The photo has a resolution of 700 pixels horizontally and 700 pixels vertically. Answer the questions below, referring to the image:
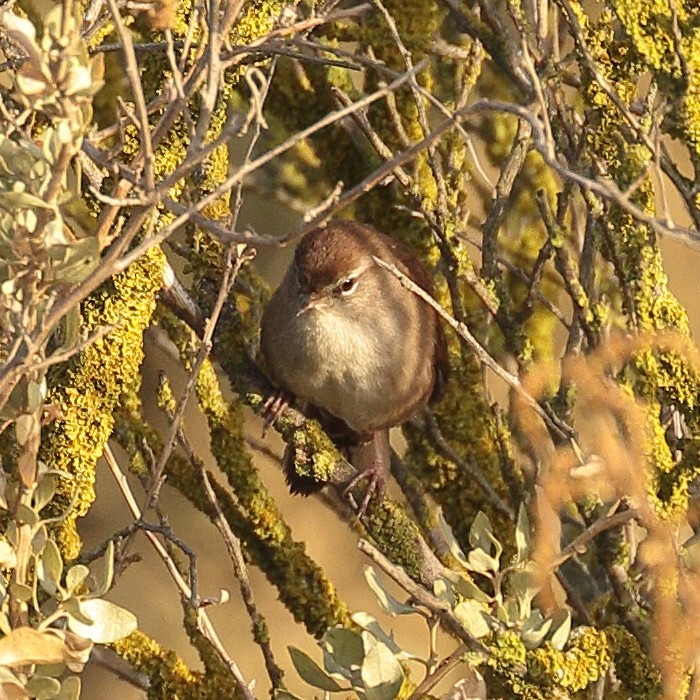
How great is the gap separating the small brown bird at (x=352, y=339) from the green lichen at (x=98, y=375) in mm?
1374

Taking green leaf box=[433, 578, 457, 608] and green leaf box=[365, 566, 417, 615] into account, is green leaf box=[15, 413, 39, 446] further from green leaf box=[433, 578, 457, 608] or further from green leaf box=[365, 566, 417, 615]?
green leaf box=[433, 578, 457, 608]

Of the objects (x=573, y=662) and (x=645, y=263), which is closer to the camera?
(x=573, y=662)

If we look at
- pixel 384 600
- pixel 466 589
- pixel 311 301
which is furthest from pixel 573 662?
pixel 311 301

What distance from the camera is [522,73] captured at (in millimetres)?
3467

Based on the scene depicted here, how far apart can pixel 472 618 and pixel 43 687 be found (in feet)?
2.51

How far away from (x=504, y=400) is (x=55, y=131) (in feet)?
12.9

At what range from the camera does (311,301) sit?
4.21m

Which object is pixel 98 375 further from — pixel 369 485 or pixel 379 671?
pixel 379 671

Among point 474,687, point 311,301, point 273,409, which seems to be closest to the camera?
point 474,687

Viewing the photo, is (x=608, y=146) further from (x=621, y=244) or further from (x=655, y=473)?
(x=655, y=473)

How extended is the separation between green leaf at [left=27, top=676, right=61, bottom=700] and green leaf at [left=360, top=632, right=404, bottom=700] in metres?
0.55

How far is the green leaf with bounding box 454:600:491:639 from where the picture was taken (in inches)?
91.5

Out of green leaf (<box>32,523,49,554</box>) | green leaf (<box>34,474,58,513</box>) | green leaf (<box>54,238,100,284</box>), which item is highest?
green leaf (<box>54,238,100,284</box>)

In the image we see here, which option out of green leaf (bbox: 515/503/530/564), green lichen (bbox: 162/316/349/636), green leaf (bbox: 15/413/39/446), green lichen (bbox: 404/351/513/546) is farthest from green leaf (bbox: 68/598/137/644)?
green lichen (bbox: 404/351/513/546)
